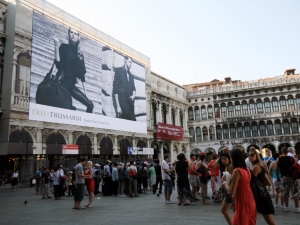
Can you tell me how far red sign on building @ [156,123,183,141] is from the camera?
36625 mm

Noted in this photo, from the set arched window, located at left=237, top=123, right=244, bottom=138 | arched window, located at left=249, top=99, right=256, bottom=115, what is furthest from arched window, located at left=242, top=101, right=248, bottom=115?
arched window, located at left=237, top=123, right=244, bottom=138

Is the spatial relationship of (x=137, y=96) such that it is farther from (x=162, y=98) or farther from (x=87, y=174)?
(x=87, y=174)

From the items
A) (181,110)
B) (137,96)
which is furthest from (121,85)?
(181,110)

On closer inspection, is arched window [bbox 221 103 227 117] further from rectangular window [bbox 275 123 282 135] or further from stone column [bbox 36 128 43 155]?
stone column [bbox 36 128 43 155]

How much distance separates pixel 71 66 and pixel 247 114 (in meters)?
28.7

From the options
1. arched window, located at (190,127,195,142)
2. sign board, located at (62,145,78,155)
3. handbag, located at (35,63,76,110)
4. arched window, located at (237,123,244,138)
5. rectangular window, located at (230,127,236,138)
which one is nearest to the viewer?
handbag, located at (35,63,76,110)

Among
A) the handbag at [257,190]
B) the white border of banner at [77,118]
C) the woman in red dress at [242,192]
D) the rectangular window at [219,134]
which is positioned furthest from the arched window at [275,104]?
the woman in red dress at [242,192]

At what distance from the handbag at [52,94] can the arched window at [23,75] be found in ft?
3.06

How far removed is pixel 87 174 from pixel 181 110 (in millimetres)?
36309

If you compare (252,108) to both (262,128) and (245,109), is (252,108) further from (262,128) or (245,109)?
(262,128)

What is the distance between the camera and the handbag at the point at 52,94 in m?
22.5

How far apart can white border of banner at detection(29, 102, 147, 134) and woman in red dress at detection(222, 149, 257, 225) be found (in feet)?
65.4

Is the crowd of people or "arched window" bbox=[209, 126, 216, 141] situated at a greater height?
"arched window" bbox=[209, 126, 216, 141]

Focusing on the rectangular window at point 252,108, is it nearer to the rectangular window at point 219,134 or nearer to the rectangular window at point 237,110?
the rectangular window at point 237,110
